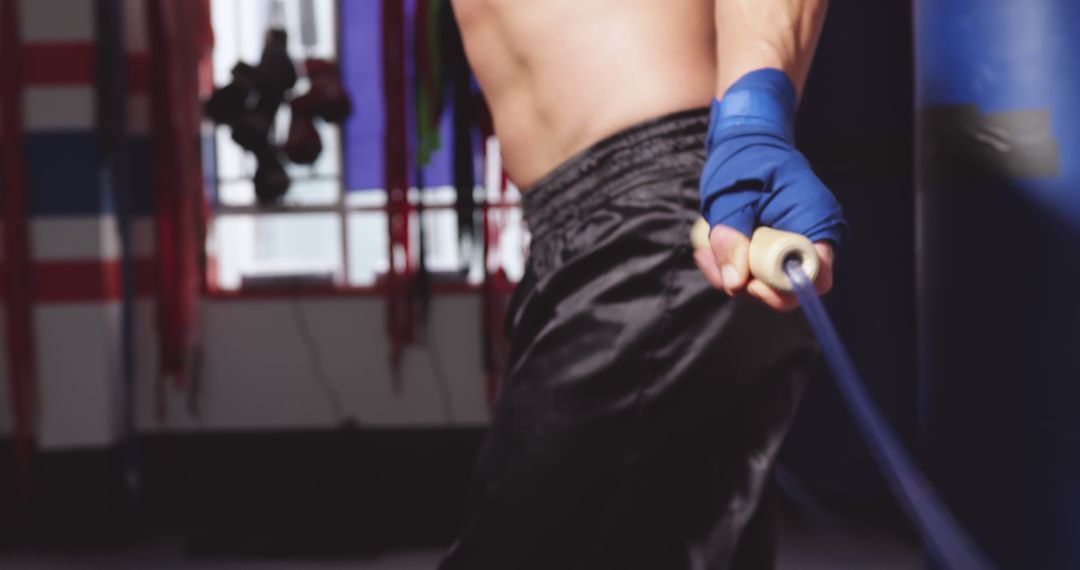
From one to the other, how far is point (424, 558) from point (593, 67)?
1.87 meters

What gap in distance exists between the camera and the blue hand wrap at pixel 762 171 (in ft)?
1.94

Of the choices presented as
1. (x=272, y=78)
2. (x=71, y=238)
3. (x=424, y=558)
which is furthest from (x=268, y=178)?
(x=424, y=558)

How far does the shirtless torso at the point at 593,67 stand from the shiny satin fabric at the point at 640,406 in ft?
0.10

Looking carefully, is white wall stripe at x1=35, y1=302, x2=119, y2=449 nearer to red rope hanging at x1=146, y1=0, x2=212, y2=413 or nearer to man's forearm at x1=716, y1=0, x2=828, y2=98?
red rope hanging at x1=146, y1=0, x2=212, y2=413

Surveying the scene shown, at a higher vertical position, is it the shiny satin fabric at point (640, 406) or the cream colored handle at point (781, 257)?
the cream colored handle at point (781, 257)

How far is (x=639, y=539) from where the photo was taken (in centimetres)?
82

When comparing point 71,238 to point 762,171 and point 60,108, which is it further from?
point 762,171

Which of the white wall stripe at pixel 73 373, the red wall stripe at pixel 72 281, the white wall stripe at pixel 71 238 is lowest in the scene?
the white wall stripe at pixel 73 373

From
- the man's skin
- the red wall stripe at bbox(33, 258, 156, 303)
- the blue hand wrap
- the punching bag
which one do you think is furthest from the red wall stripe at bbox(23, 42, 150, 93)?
the blue hand wrap

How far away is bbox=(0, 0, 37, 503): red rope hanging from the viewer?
2.73m

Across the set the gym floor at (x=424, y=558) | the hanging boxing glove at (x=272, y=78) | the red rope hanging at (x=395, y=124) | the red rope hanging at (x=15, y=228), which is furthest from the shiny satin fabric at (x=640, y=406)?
the red rope hanging at (x=15, y=228)

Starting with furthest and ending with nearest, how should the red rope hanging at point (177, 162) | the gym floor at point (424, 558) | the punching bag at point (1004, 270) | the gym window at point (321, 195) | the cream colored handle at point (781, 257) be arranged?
the gym window at point (321, 195), the red rope hanging at point (177, 162), the gym floor at point (424, 558), the punching bag at point (1004, 270), the cream colored handle at point (781, 257)

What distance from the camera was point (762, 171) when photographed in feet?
1.99

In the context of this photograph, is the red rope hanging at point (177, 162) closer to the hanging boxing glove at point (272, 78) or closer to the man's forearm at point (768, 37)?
the hanging boxing glove at point (272, 78)
